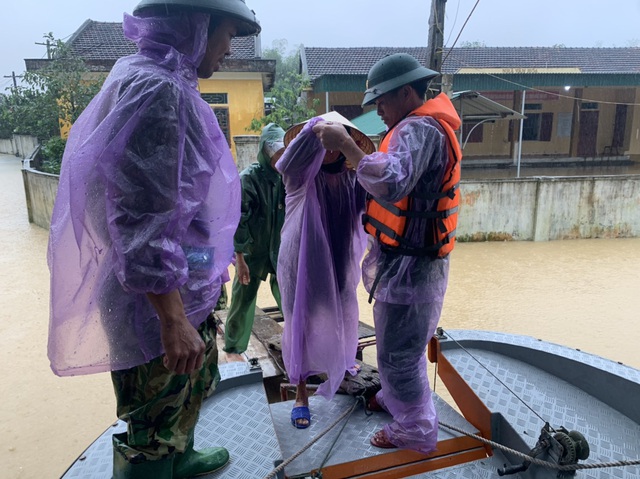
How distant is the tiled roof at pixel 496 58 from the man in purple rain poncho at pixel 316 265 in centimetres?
1594

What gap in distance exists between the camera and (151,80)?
1331mm

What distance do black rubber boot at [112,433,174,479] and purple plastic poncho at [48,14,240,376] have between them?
29 centimetres

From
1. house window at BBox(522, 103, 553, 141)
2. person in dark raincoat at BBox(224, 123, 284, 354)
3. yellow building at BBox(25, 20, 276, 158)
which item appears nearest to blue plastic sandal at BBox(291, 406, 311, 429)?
person in dark raincoat at BBox(224, 123, 284, 354)

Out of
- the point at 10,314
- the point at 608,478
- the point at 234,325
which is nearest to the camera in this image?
the point at 608,478

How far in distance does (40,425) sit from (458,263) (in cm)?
659

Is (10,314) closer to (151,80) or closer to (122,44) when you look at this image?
(151,80)

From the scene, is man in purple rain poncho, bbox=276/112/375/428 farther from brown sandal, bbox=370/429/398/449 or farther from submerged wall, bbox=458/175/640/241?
submerged wall, bbox=458/175/640/241

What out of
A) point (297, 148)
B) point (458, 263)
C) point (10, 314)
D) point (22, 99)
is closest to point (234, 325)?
point (297, 148)

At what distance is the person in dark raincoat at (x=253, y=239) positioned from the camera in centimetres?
375

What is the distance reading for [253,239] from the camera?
387cm

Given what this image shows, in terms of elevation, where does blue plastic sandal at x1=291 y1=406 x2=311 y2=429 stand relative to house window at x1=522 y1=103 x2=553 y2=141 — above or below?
below

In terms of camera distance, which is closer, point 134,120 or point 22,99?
point 134,120

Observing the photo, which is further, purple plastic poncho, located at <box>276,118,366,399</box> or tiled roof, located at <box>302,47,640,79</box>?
tiled roof, located at <box>302,47,640,79</box>

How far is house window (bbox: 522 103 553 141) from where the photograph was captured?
1794 cm
